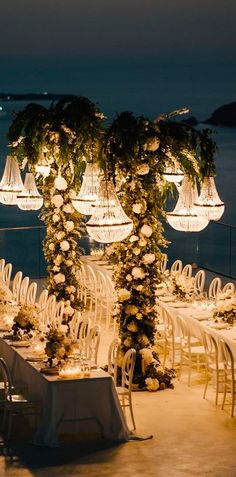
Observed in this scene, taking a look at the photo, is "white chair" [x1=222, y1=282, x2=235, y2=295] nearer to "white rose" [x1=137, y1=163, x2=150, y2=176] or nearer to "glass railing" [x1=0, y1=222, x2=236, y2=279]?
"white rose" [x1=137, y1=163, x2=150, y2=176]

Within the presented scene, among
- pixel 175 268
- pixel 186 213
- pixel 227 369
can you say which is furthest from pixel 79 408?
pixel 175 268

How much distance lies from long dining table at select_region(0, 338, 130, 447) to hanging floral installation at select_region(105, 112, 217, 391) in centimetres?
192

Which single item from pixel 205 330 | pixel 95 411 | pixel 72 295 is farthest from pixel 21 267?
pixel 95 411

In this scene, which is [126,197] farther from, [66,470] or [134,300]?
[66,470]

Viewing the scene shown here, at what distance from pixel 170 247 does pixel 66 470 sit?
22.1m

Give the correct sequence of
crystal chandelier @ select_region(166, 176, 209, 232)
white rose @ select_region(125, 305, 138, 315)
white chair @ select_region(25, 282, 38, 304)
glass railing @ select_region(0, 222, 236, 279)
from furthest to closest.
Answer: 1. glass railing @ select_region(0, 222, 236, 279)
2. white chair @ select_region(25, 282, 38, 304)
3. crystal chandelier @ select_region(166, 176, 209, 232)
4. white rose @ select_region(125, 305, 138, 315)

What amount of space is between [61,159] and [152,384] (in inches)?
127

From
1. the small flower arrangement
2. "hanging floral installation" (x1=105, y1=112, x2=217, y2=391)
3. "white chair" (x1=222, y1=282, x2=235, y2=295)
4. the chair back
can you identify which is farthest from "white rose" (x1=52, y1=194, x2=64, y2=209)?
the small flower arrangement

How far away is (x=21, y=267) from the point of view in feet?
96.0

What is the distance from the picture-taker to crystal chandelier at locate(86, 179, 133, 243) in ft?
39.1

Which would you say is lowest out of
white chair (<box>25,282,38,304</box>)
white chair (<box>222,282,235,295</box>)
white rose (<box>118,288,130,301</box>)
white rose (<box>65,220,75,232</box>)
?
white chair (<box>25,282,38,304</box>)

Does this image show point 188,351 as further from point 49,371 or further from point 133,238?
point 49,371

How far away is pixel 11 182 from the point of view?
595 inches

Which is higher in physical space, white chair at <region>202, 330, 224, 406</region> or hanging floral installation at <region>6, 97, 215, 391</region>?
hanging floral installation at <region>6, 97, 215, 391</region>
